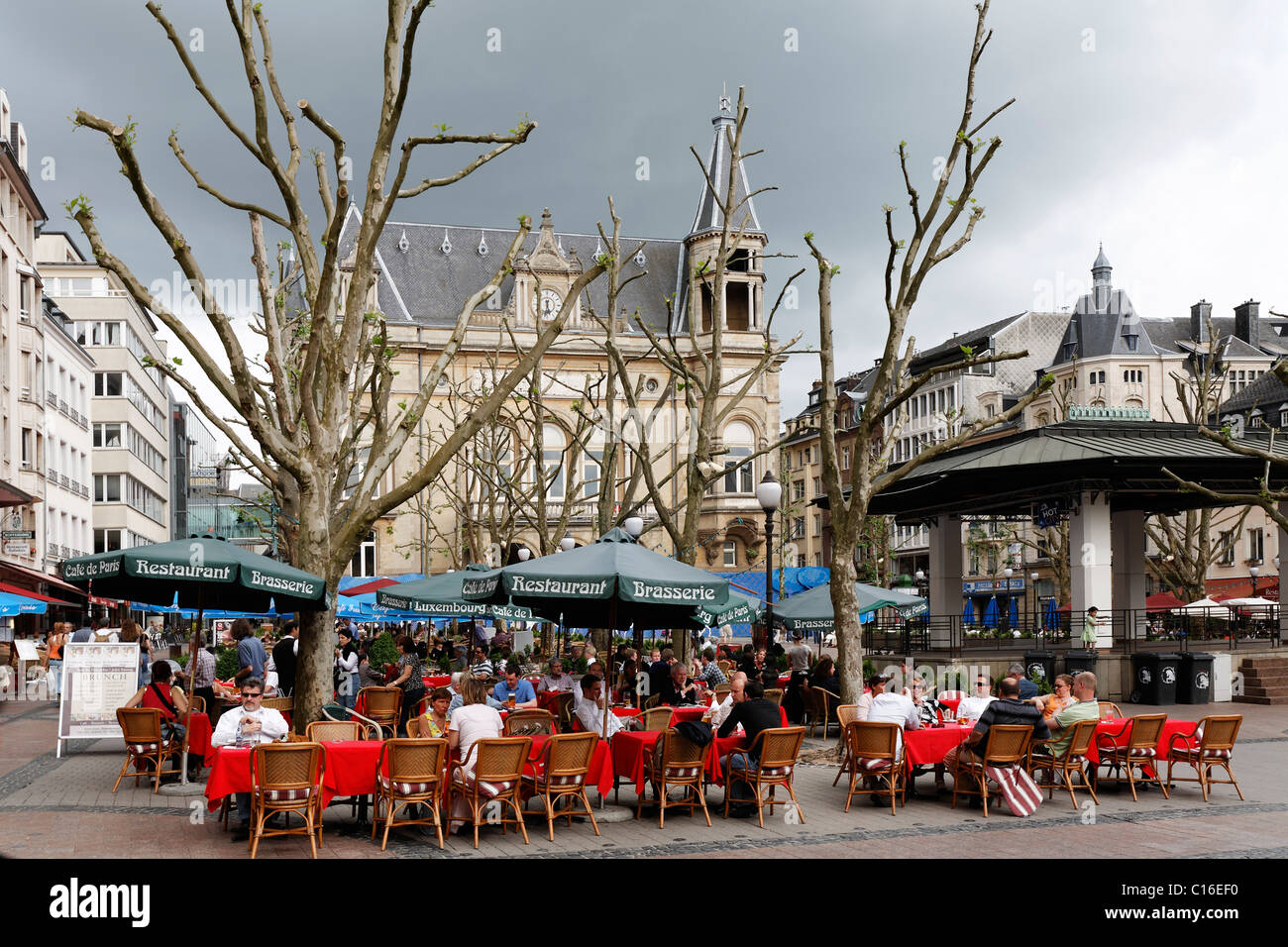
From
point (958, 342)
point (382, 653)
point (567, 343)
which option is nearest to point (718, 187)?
point (567, 343)

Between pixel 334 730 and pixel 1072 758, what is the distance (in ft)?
24.9

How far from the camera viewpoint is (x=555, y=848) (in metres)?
11.2

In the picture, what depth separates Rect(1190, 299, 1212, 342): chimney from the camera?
8412 cm

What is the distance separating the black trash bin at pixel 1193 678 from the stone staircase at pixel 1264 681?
4.84 feet

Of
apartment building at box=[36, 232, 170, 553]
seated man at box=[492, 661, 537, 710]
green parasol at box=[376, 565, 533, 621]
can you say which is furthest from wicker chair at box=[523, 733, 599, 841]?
apartment building at box=[36, 232, 170, 553]

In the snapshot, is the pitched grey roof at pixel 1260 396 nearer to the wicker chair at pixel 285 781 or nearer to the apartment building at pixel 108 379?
the apartment building at pixel 108 379

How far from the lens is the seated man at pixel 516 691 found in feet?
54.7

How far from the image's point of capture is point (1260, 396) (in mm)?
69500

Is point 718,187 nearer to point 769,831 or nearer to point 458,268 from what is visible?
point 458,268

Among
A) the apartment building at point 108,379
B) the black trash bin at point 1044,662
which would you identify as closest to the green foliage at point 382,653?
the black trash bin at point 1044,662

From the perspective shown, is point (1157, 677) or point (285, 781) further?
point (1157, 677)

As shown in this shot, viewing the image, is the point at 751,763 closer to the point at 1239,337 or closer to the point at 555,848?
the point at 555,848
